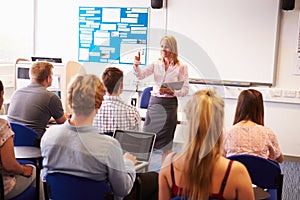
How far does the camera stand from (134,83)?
4.31 m

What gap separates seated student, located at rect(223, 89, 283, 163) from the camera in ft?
8.21

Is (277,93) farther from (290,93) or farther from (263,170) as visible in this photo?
(263,170)

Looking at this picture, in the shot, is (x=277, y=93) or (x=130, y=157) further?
(x=277, y=93)

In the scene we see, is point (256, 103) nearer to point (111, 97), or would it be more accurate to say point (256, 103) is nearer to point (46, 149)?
point (111, 97)

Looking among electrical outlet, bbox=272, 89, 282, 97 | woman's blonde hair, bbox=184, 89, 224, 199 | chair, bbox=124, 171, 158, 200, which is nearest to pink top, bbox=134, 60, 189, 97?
chair, bbox=124, 171, 158, 200

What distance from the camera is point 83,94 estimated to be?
6.50 ft

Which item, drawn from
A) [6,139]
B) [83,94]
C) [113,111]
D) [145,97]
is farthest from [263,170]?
[145,97]

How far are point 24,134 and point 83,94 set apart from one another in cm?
110

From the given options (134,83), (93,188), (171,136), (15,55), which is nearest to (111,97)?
(171,136)

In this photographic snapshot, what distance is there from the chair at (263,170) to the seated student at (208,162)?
70 cm

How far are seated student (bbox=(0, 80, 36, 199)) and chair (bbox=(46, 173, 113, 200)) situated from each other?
1.46 ft

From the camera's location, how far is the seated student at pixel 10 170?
2.23m

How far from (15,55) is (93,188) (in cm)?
446

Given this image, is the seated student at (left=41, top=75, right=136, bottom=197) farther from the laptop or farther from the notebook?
the notebook
